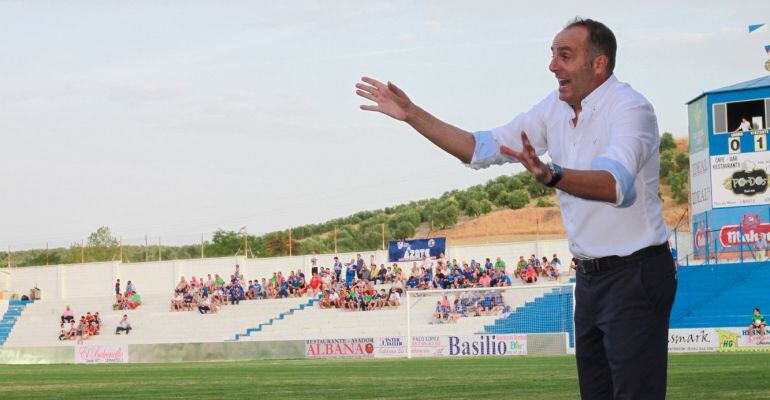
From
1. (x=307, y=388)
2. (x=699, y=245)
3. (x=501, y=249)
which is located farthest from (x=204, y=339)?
(x=307, y=388)

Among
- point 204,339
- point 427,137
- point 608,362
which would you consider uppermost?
point 427,137

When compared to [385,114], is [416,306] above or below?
below

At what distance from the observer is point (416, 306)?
138 feet

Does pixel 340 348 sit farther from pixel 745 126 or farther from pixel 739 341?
pixel 745 126

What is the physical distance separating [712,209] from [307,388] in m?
29.5

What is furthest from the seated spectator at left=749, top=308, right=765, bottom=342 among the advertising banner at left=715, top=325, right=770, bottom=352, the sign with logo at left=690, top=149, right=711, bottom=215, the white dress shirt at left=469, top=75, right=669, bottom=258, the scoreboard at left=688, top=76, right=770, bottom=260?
the white dress shirt at left=469, top=75, right=669, bottom=258

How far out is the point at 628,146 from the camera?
444 cm

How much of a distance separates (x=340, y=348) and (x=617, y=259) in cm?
3422

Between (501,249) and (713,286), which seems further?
(501,249)

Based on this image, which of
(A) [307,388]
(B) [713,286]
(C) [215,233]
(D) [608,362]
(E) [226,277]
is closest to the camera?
(D) [608,362]

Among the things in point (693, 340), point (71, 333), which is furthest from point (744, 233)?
point (71, 333)

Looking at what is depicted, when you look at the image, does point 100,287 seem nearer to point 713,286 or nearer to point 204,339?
point 204,339

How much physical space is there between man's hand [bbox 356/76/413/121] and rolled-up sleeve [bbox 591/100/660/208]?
42.7 inches

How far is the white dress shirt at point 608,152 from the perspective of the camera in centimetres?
459
